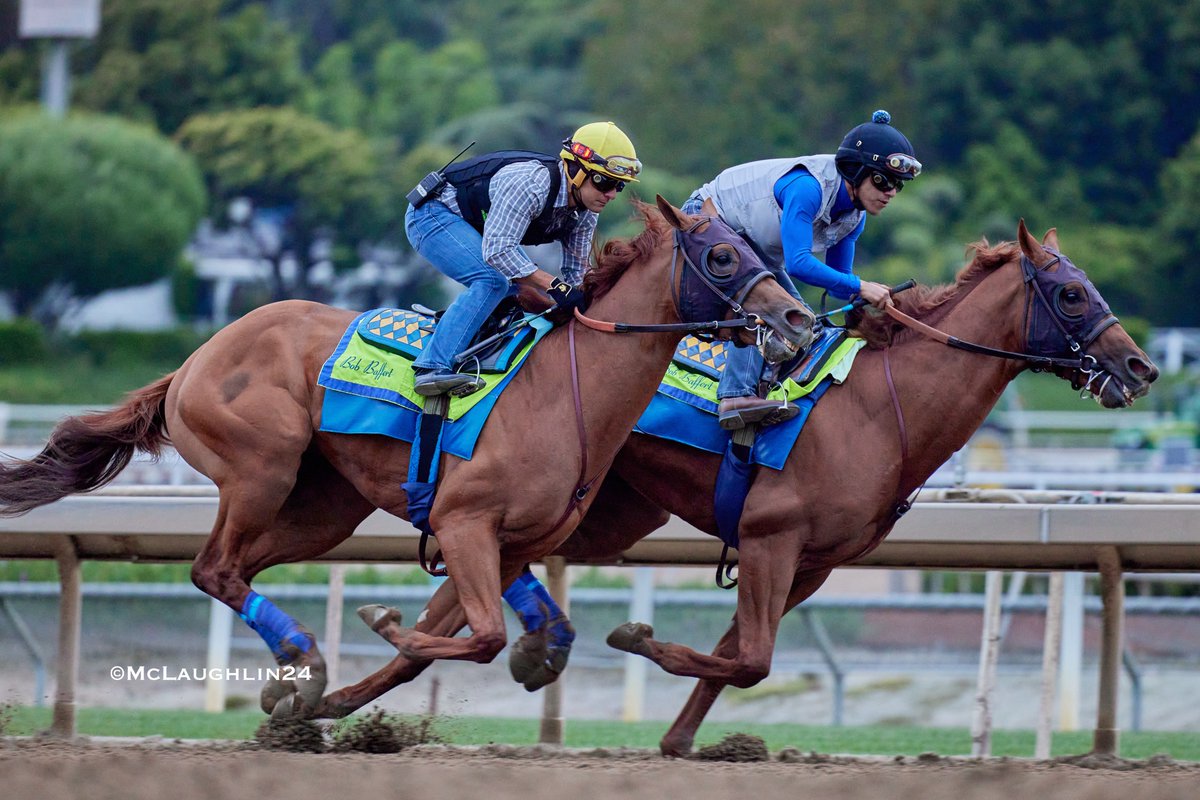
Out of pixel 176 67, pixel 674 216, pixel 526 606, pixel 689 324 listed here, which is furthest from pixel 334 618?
pixel 176 67

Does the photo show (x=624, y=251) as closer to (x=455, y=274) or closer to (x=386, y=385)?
(x=455, y=274)

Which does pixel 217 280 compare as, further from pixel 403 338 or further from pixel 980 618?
pixel 403 338

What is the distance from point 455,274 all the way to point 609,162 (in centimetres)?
69

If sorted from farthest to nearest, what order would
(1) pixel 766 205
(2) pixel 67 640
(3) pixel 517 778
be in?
(2) pixel 67 640
(1) pixel 766 205
(3) pixel 517 778

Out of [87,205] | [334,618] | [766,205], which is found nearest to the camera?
[766,205]

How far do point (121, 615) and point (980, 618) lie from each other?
5.27 m

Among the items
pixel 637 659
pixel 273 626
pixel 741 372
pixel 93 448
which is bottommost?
pixel 637 659

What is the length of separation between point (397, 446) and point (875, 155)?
1926 mm

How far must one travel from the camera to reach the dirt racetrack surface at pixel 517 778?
425 centimetres

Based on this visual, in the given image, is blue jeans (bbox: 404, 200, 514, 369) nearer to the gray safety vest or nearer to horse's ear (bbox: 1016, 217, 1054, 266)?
the gray safety vest

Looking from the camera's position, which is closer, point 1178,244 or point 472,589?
point 472,589

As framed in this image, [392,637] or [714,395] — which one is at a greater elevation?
[714,395]

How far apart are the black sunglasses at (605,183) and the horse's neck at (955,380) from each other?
1152 mm

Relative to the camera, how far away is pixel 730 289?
5203 mm
